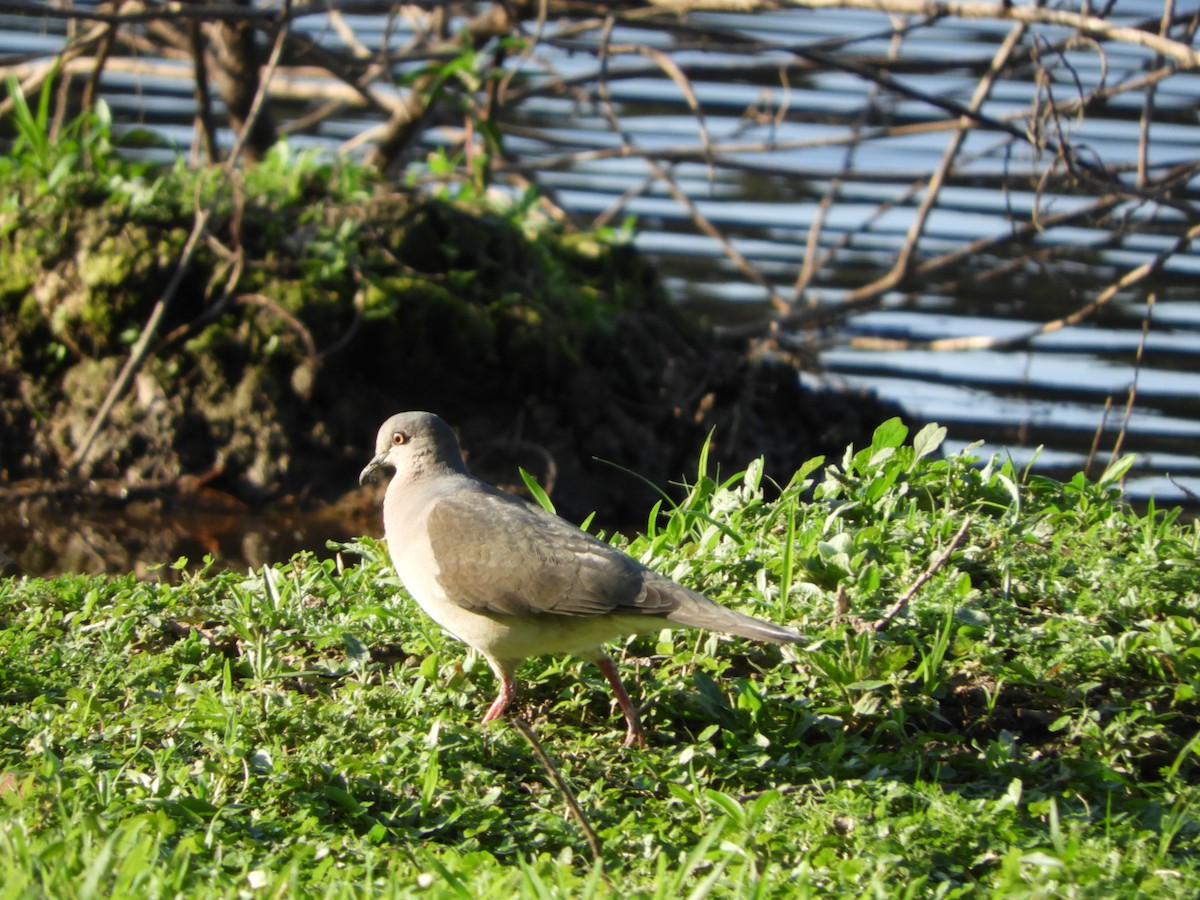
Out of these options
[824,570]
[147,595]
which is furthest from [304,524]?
[824,570]

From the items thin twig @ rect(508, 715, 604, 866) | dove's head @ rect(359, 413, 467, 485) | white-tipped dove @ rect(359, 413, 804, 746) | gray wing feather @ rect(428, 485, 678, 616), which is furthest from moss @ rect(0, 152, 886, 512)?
thin twig @ rect(508, 715, 604, 866)

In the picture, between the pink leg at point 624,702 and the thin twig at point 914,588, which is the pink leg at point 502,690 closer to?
the pink leg at point 624,702

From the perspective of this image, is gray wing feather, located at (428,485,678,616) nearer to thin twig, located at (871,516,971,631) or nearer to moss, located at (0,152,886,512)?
thin twig, located at (871,516,971,631)

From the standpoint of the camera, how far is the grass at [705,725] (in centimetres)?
389

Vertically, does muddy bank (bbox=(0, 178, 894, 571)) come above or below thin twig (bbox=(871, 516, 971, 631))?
below

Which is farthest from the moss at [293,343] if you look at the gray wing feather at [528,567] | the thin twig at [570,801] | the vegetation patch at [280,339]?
the thin twig at [570,801]

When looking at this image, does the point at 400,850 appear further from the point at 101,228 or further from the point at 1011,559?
the point at 101,228

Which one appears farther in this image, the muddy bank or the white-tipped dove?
the muddy bank

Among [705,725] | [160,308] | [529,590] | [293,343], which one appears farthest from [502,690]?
[160,308]

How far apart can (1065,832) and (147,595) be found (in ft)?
10.5

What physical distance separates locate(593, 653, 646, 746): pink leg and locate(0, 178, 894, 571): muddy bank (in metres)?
4.09

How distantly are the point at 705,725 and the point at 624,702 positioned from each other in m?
0.28

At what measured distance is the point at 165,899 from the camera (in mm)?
3504

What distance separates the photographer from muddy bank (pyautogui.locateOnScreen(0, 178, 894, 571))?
8695mm
